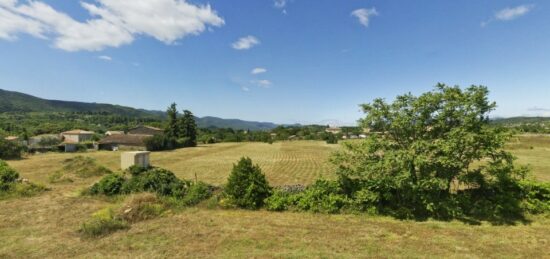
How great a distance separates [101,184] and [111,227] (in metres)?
6.63

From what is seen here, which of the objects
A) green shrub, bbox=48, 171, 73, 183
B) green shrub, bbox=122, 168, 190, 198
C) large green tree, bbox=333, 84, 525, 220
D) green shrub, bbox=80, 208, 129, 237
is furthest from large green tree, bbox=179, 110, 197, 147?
large green tree, bbox=333, 84, 525, 220

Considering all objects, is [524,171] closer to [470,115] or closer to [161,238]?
[470,115]

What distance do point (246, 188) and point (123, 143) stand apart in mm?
58086

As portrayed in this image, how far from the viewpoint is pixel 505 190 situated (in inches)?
494

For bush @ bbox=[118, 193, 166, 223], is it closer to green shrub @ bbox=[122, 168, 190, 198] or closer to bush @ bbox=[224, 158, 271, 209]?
green shrub @ bbox=[122, 168, 190, 198]

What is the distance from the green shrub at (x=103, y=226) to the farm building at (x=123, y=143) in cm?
5310

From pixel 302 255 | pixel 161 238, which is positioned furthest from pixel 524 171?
pixel 161 238

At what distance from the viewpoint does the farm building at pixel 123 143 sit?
2386 inches

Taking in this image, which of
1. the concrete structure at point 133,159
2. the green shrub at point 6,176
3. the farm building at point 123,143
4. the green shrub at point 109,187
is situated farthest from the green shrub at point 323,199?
the farm building at point 123,143

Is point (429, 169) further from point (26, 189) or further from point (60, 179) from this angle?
point (60, 179)

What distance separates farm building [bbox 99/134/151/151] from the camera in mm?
60594

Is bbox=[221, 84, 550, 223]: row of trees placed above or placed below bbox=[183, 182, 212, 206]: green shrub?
above

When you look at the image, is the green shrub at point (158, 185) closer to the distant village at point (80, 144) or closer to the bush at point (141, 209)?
the bush at point (141, 209)

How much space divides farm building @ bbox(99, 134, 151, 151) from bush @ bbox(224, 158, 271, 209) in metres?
52.4
